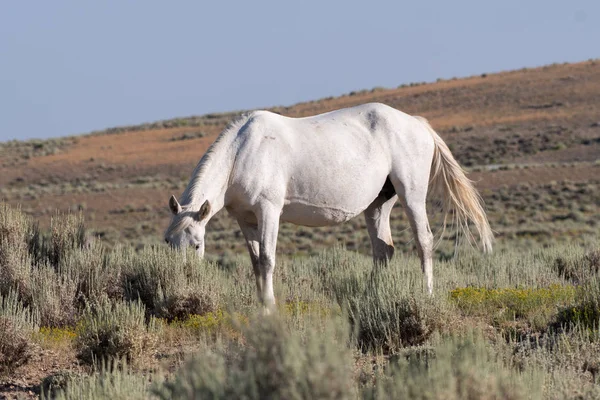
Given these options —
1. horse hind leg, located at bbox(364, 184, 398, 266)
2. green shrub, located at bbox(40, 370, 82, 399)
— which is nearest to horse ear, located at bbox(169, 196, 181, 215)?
green shrub, located at bbox(40, 370, 82, 399)

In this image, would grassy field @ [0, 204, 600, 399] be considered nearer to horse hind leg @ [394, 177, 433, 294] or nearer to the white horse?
horse hind leg @ [394, 177, 433, 294]

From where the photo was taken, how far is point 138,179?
43531 mm

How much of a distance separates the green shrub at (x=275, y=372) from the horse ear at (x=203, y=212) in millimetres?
3411

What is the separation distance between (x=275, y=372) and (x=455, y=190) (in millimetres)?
6353

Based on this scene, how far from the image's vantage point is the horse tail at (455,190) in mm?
9680

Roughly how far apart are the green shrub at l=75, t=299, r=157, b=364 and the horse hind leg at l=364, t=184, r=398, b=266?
124 inches

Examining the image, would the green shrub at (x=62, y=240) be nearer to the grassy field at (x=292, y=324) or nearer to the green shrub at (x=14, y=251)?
the grassy field at (x=292, y=324)

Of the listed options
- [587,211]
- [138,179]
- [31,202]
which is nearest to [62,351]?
[587,211]

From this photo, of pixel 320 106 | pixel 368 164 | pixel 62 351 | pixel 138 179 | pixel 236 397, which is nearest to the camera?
pixel 236 397

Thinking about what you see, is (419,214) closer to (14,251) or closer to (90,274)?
(90,274)

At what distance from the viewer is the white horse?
777 cm

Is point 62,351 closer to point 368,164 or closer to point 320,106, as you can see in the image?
point 368,164

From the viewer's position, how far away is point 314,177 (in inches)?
324

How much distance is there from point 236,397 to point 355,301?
339 centimetres
